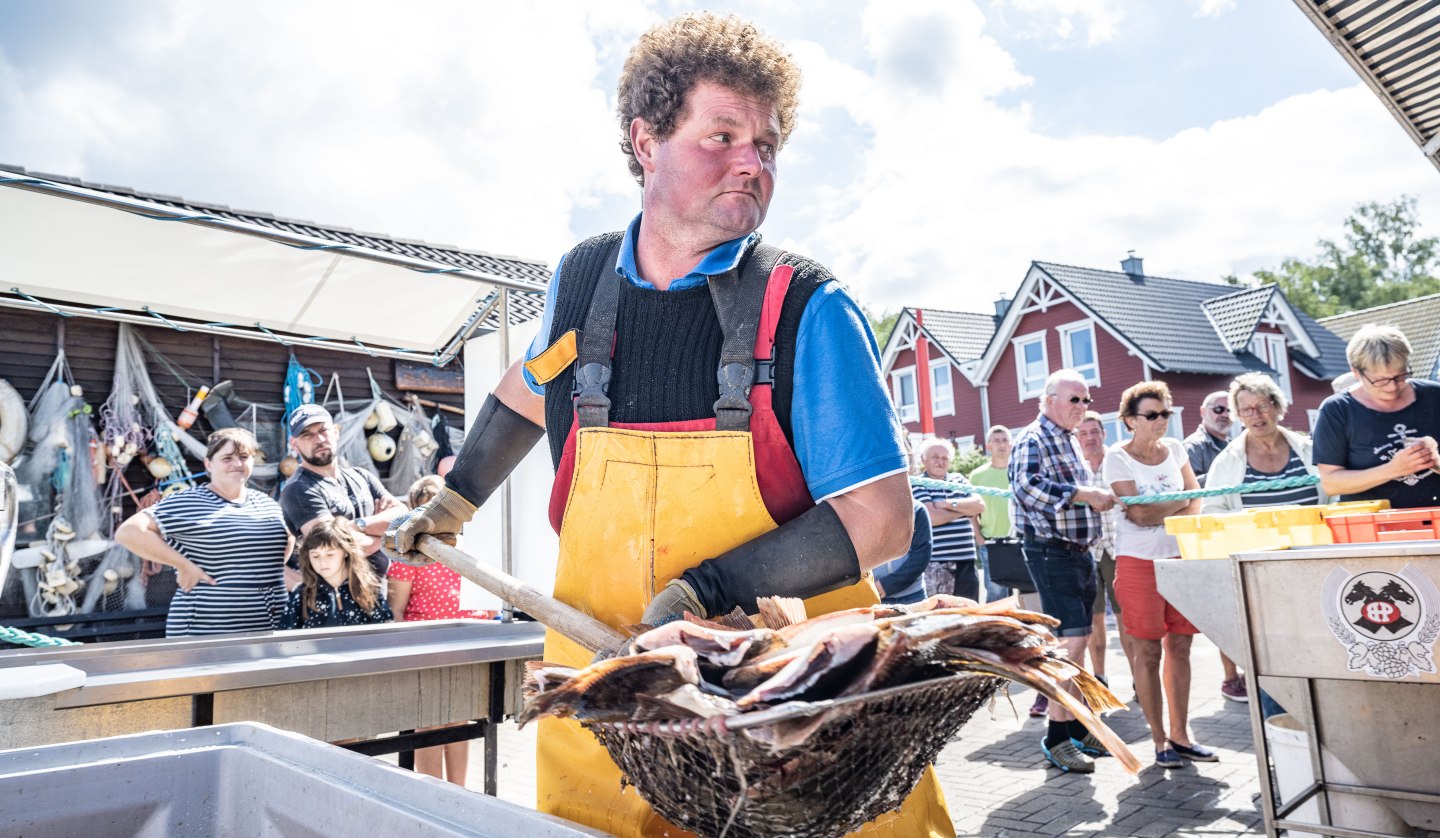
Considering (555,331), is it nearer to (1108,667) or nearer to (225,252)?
(225,252)

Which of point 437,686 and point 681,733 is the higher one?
point 681,733

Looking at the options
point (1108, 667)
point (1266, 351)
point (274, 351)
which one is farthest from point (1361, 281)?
point (274, 351)

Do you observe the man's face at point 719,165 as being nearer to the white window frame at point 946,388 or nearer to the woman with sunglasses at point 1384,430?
the woman with sunglasses at point 1384,430

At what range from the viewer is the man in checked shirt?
540 centimetres

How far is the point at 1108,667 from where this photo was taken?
8234mm

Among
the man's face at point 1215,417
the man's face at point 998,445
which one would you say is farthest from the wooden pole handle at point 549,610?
the man's face at point 998,445

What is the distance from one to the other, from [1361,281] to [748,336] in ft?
241

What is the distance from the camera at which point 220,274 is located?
20.2 ft

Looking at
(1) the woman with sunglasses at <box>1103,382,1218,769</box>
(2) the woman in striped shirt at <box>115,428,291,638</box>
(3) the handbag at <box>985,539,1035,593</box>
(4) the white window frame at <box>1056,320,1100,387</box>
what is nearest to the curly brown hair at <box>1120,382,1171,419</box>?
(1) the woman with sunglasses at <box>1103,382,1218,769</box>

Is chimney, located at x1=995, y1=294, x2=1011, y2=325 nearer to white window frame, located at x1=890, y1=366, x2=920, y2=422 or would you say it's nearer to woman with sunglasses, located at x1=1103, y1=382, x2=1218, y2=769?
white window frame, located at x1=890, y1=366, x2=920, y2=422

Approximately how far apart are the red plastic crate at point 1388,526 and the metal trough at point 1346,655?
0.23 metres

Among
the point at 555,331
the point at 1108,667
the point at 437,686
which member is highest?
the point at 555,331

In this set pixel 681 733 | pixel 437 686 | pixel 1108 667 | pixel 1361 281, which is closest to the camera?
pixel 681 733

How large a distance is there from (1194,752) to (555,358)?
499 centimetres
